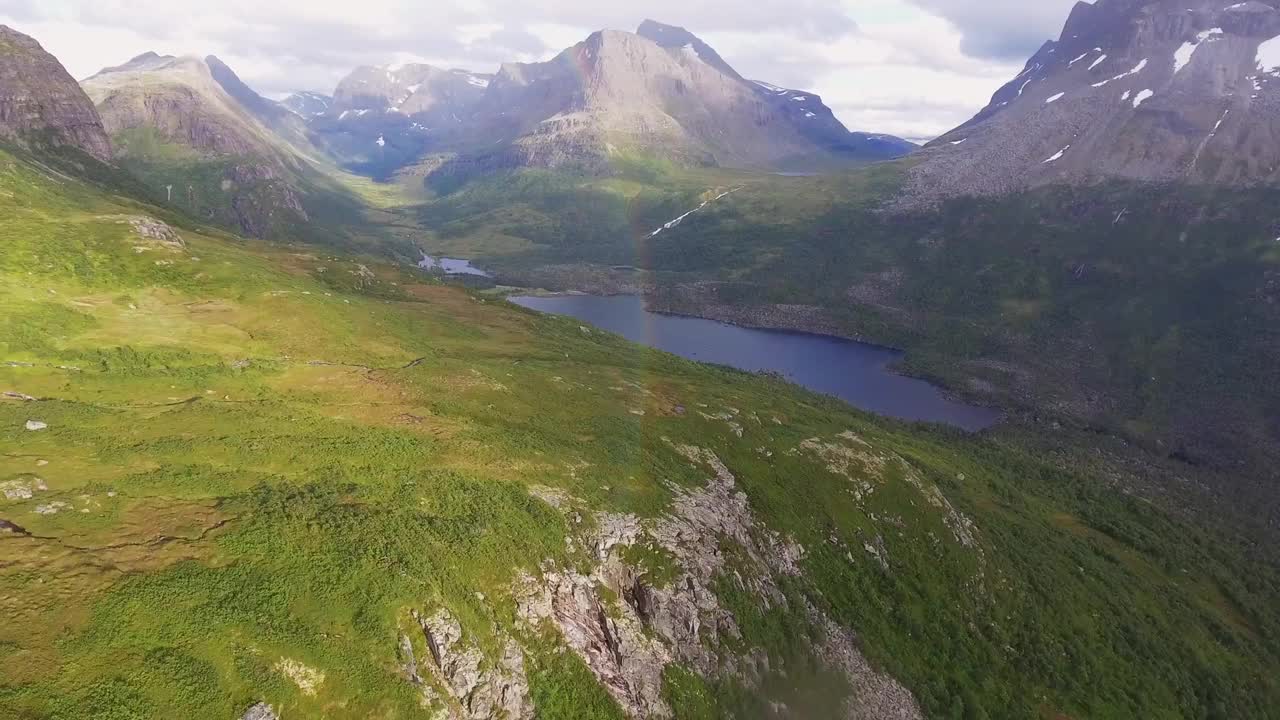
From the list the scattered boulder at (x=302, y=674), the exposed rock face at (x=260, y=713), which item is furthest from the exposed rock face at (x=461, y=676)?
the exposed rock face at (x=260, y=713)

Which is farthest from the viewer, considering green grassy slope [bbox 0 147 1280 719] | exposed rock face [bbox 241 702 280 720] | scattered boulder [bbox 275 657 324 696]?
green grassy slope [bbox 0 147 1280 719]

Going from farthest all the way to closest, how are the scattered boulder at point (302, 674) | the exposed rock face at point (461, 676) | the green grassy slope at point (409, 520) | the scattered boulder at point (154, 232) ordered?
the scattered boulder at point (154, 232) → the exposed rock face at point (461, 676) → the green grassy slope at point (409, 520) → the scattered boulder at point (302, 674)

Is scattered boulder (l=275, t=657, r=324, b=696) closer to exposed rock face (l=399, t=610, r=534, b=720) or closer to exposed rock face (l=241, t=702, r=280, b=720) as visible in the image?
exposed rock face (l=241, t=702, r=280, b=720)

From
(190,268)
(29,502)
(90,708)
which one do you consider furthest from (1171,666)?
(190,268)

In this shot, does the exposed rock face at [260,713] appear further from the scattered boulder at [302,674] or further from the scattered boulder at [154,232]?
the scattered boulder at [154,232]

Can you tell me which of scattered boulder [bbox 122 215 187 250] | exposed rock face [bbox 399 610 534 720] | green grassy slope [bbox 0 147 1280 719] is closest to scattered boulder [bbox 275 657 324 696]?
green grassy slope [bbox 0 147 1280 719]

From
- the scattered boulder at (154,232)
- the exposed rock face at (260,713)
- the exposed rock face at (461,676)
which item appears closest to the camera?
the exposed rock face at (260,713)

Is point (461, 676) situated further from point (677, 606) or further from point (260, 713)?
point (677, 606)
